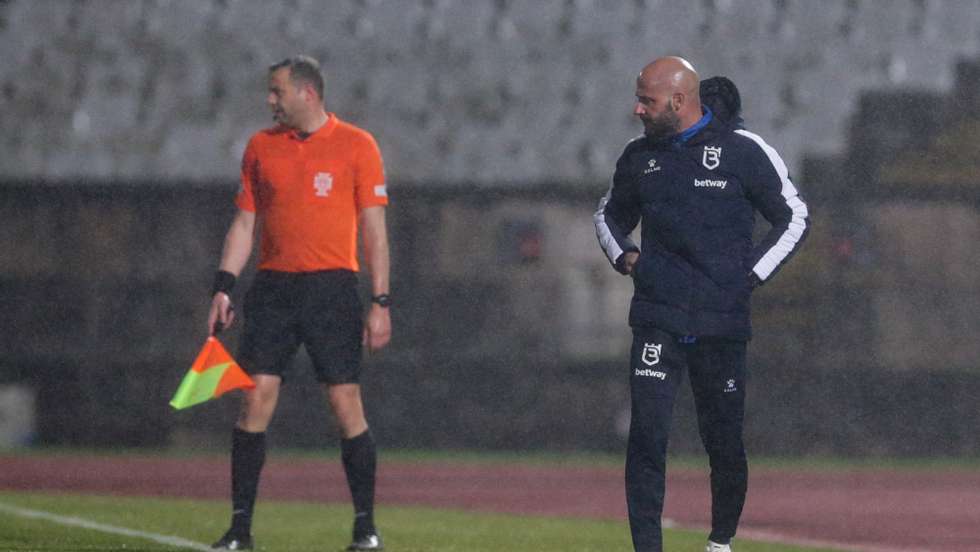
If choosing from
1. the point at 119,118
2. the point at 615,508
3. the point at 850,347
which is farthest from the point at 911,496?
the point at 119,118

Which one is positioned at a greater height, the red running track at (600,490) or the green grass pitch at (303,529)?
the green grass pitch at (303,529)

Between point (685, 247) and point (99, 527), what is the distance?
5.05 meters

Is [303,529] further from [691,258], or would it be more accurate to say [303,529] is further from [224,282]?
[691,258]

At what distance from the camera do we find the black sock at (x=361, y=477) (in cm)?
1065

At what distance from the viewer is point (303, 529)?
1334 centimetres

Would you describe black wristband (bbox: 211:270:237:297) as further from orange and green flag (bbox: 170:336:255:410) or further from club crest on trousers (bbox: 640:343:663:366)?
club crest on trousers (bbox: 640:343:663:366)

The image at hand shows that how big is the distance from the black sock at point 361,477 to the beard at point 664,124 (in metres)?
2.62

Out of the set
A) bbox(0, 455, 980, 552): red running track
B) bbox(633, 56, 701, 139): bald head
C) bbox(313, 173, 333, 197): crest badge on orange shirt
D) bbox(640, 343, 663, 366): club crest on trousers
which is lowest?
bbox(0, 455, 980, 552): red running track

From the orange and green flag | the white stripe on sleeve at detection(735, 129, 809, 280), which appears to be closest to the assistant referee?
the orange and green flag

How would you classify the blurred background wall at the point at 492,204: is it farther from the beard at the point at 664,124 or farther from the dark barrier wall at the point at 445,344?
the beard at the point at 664,124

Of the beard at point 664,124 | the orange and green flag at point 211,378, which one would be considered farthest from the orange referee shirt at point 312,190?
the beard at point 664,124

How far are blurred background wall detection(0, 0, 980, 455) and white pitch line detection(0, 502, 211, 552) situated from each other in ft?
43.9

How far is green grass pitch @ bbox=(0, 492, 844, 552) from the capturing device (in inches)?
446

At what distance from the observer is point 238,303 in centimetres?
2864
